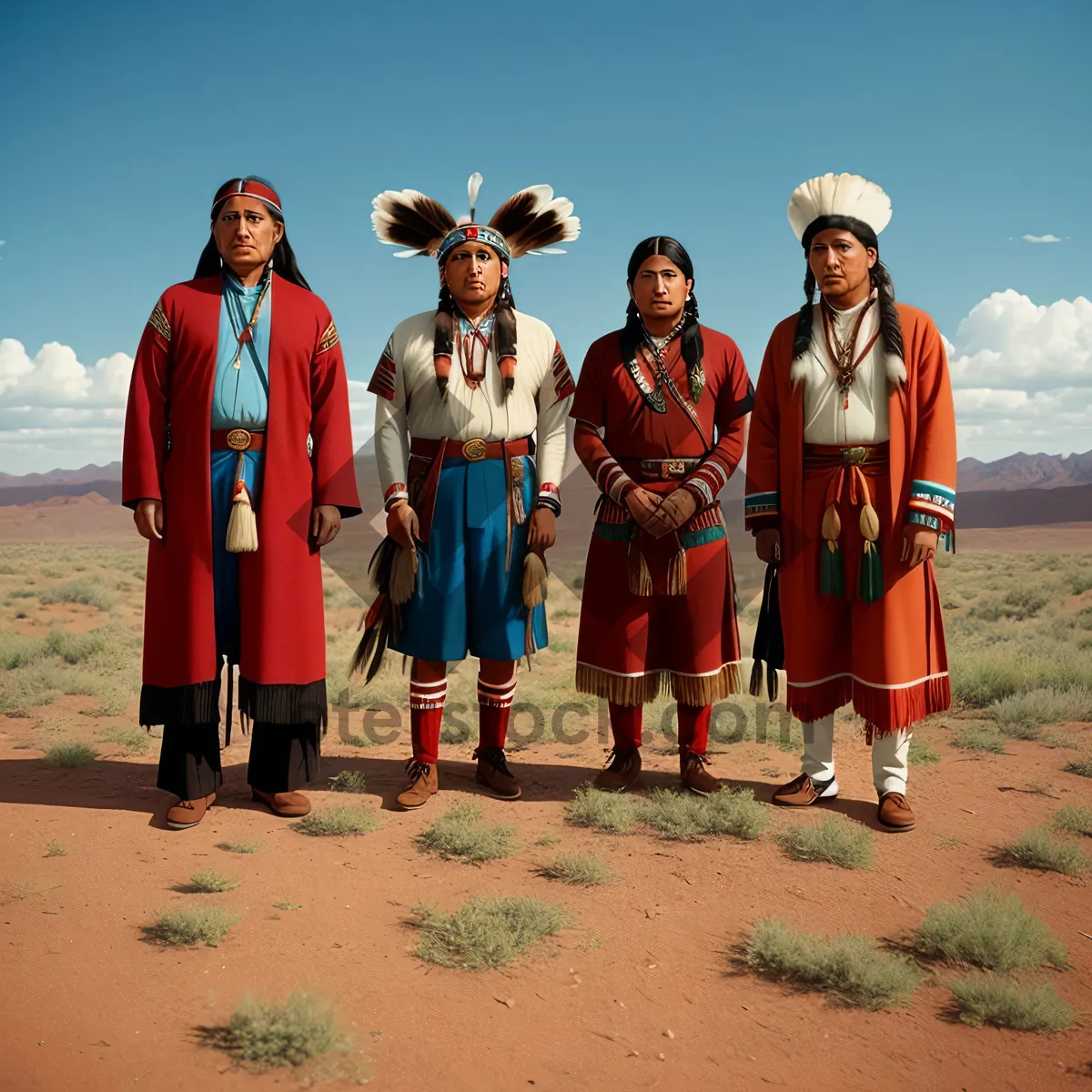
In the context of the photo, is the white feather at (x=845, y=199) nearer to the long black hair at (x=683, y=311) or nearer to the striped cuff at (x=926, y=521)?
the long black hair at (x=683, y=311)

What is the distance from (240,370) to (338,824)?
1.98m

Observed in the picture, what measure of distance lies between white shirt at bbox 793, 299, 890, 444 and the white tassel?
7.84ft

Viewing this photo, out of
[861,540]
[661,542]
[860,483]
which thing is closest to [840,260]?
[860,483]

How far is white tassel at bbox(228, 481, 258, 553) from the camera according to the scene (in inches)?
162

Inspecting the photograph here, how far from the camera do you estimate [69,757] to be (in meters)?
5.32

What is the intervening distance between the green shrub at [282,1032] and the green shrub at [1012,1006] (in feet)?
5.94

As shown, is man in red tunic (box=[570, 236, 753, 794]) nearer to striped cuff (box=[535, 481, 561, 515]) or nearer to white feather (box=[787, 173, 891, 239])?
striped cuff (box=[535, 481, 561, 515])

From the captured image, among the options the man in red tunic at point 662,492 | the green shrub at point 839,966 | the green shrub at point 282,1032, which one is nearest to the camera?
the green shrub at point 282,1032

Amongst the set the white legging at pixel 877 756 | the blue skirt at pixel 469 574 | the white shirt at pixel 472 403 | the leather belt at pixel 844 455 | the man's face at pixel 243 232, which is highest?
the man's face at pixel 243 232

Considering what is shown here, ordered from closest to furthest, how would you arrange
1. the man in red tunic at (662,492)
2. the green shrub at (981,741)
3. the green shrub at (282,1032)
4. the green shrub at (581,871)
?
the green shrub at (282,1032)
the green shrub at (581,871)
the man in red tunic at (662,492)
the green shrub at (981,741)

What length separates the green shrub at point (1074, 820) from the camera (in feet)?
14.3

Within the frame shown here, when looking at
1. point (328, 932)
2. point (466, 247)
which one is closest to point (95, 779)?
point (328, 932)

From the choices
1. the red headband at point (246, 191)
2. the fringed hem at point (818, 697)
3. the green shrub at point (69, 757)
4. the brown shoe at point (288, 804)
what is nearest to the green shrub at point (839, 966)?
the fringed hem at point (818, 697)

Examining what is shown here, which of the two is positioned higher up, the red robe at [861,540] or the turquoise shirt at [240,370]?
the turquoise shirt at [240,370]
